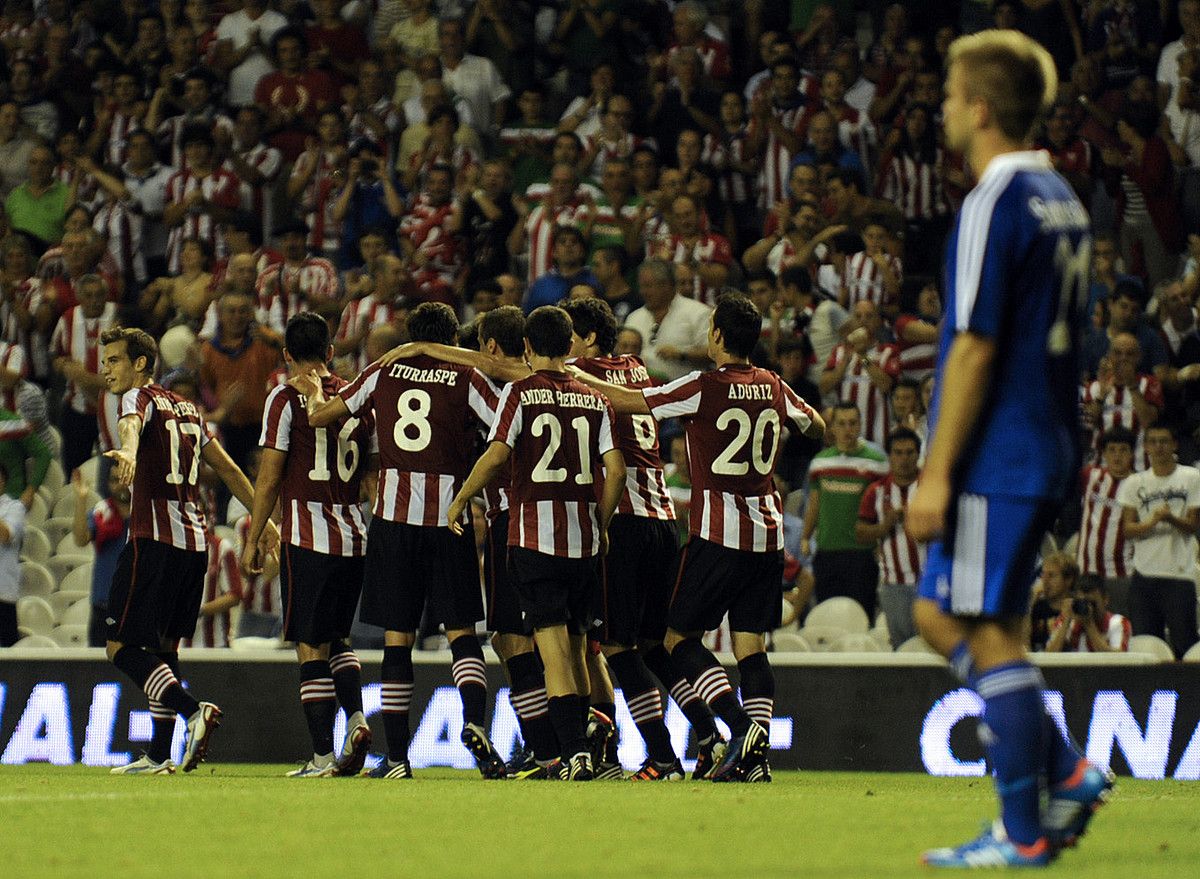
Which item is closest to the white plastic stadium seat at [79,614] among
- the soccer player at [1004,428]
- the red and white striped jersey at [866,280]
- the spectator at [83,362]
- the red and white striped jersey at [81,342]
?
the spectator at [83,362]

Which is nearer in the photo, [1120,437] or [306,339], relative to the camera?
[306,339]

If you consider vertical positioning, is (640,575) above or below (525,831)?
above

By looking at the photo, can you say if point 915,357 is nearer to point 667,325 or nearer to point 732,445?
point 667,325

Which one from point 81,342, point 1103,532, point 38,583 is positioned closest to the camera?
point 1103,532

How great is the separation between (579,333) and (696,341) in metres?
4.33

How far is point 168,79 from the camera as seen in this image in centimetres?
1930

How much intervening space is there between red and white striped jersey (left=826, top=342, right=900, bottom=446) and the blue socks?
372 inches

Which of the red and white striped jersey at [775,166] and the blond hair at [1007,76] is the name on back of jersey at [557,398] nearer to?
the blond hair at [1007,76]

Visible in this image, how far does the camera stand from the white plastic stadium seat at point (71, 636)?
14336 millimetres

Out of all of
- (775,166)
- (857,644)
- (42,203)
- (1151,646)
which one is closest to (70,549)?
(42,203)

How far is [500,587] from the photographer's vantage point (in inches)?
395

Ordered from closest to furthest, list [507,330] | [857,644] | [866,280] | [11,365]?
[507,330]
[857,644]
[866,280]
[11,365]

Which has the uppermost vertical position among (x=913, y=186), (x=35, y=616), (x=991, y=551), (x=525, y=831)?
(x=913, y=186)

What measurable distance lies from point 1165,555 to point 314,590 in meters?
5.68
